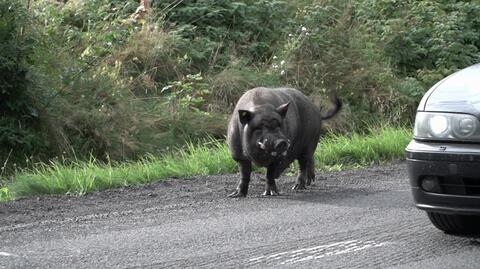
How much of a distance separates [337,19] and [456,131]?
37.6 ft

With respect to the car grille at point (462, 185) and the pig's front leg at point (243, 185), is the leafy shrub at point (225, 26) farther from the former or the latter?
A: the car grille at point (462, 185)

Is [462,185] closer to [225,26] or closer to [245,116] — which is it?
[245,116]

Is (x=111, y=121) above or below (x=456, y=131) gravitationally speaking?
below

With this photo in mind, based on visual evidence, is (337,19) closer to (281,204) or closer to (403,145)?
(403,145)

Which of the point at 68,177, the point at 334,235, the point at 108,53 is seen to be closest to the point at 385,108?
the point at 108,53

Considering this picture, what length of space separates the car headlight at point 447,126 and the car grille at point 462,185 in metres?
0.26

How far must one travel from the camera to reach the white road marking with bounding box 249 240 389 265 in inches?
244

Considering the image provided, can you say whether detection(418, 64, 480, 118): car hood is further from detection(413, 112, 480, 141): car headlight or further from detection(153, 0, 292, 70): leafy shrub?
detection(153, 0, 292, 70): leafy shrub

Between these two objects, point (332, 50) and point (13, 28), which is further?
point (332, 50)

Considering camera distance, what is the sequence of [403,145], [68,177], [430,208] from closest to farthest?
1. [430,208]
2. [68,177]
3. [403,145]

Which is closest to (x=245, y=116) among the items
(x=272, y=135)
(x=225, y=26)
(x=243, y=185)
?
(x=272, y=135)

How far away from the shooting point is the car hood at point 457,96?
20.6 feet

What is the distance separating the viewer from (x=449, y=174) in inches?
245

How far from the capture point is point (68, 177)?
391 inches
